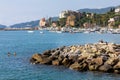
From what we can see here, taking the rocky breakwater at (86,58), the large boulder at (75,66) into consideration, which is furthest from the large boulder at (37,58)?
the large boulder at (75,66)

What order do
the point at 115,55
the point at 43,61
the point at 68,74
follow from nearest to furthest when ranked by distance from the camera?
1. the point at 68,74
2. the point at 115,55
3. the point at 43,61

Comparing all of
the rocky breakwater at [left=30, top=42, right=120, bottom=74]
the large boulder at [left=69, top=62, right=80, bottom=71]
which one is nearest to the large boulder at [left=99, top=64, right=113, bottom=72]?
the rocky breakwater at [left=30, top=42, right=120, bottom=74]

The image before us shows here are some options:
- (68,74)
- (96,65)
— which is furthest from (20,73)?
(96,65)

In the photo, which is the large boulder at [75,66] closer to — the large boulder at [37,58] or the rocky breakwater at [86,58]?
the rocky breakwater at [86,58]

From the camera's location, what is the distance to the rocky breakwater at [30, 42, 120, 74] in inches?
1779

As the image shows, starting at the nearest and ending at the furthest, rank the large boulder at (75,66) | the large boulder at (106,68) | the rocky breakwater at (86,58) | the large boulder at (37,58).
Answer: the large boulder at (106,68) → the rocky breakwater at (86,58) → the large boulder at (75,66) → the large boulder at (37,58)

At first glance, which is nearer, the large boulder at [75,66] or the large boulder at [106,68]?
the large boulder at [106,68]

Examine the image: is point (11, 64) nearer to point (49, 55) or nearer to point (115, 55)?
point (49, 55)

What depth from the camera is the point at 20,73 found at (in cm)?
4503

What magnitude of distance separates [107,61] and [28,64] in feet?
40.7

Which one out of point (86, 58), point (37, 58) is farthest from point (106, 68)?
point (37, 58)

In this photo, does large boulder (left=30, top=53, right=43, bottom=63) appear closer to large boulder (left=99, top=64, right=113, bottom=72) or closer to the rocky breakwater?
the rocky breakwater

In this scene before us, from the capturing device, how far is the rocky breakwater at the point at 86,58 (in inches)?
1779

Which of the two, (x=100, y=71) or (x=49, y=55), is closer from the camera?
(x=100, y=71)
